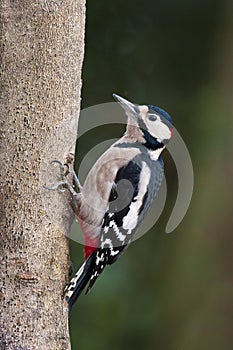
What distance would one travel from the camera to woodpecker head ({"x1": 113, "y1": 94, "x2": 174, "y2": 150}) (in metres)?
2.88

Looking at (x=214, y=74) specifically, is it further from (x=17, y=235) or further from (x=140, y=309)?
(x=17, y=235)

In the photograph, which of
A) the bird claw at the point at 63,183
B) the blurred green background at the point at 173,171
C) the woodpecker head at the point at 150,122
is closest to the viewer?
the bird claw at the point at 63,183

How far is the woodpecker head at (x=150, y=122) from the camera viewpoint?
2.88m

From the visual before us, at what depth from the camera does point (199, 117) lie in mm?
4273

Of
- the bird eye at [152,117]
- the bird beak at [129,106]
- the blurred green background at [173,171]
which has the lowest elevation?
the blurred green background at [173,171]

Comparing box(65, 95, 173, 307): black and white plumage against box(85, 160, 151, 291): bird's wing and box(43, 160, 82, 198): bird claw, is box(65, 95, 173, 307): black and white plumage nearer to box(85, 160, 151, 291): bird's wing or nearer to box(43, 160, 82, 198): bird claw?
box(85, 160, 151, 291): bird's wing

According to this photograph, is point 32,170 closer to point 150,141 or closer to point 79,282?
point 79,282

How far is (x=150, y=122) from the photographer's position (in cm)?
289

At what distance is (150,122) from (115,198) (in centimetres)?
32

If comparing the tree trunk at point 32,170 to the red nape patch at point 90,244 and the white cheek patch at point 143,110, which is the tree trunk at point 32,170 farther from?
the white cheek patch at point 143,110

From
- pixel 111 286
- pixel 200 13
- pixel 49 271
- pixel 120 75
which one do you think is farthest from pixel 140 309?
pixel 49 271

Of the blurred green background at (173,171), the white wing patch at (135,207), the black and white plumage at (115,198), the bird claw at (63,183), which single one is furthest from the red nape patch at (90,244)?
the blurred green background at (173,171)

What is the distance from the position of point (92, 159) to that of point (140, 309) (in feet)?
3.22

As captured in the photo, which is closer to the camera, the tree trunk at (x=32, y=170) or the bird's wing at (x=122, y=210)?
the tree trunk at (x=32, y=170)
